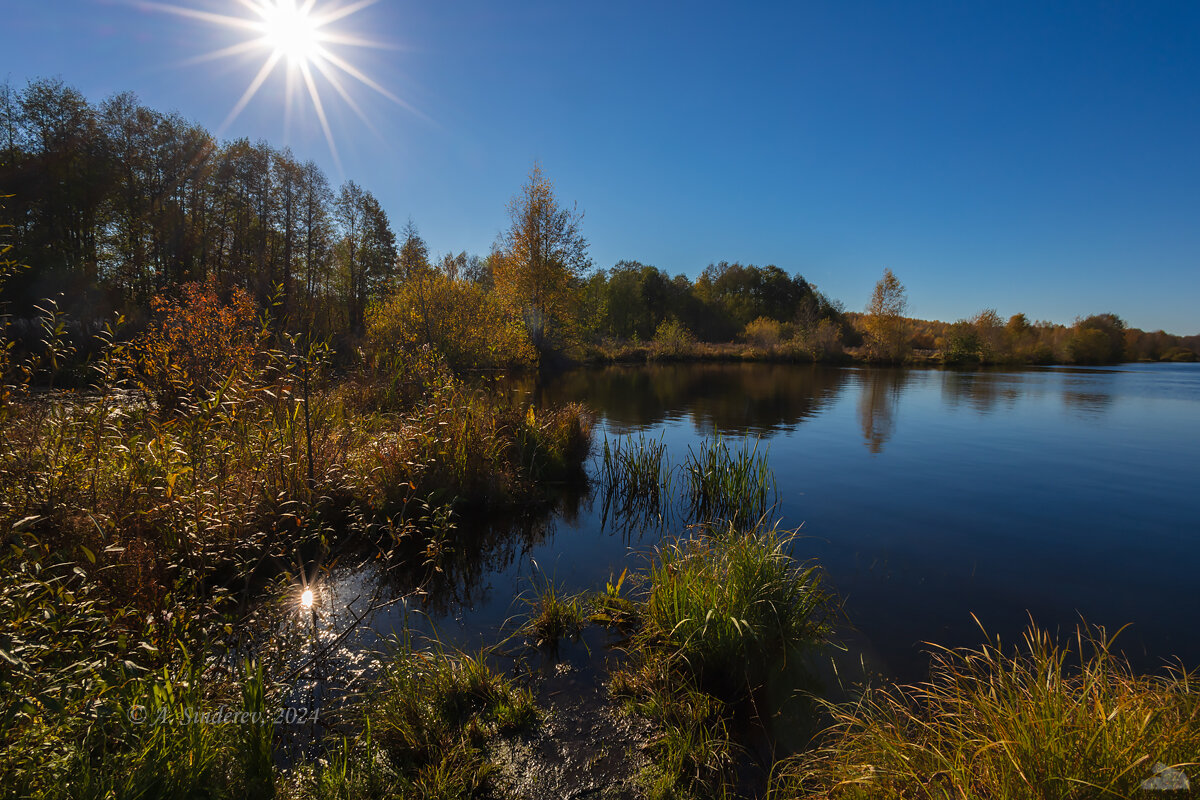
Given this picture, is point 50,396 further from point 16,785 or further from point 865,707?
point 865,707

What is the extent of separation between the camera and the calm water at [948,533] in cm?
502

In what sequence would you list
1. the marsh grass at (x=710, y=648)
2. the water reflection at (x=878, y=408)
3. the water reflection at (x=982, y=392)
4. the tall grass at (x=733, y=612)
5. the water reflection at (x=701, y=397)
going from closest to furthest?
the marsh grass at (x=710, y=648), the tall grass at (x=733, y=612), the water reflection at (x=878, y=408), the water reflection at (x=701, y=397), the water reflection at (x=982, y=392)

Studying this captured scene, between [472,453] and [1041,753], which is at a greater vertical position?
[472,453]

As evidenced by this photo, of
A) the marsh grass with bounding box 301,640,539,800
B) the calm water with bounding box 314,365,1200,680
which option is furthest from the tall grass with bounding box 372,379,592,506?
the marsh grass with bounding box 301,640,539,800

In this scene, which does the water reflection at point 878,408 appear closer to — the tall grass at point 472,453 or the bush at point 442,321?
the tall grass at point 472,453

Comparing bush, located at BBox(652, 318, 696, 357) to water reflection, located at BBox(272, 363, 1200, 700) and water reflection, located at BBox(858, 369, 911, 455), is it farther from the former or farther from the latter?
water reflection, located at BBox(272, 363, 1200, 700)

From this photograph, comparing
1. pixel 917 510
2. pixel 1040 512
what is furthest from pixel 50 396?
pixel 1040 512

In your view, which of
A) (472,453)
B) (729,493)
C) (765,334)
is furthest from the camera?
(765,334)

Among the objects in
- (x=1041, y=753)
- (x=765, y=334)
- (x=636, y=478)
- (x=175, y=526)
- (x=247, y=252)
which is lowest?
(x=636, y=478)

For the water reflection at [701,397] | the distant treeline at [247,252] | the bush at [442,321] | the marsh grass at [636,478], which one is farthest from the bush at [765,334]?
the marsh grass at [636,478]

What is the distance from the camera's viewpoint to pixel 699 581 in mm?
4203

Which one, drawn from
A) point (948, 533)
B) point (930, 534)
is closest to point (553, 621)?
point (930, 534)

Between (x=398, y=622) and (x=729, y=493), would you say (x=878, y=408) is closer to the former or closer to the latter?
(x=729, y=493)

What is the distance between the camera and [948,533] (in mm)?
7359
